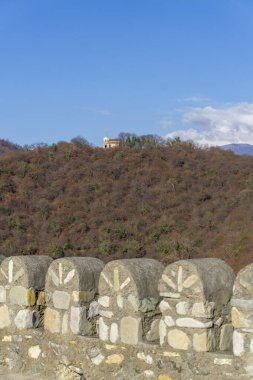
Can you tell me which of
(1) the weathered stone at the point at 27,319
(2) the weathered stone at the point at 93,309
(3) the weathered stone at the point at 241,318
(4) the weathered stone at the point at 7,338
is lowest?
(4) the weathered stone at the point at 7,338

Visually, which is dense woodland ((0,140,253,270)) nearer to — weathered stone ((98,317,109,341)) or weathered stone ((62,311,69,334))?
weathered stone ((62,311,69,334))

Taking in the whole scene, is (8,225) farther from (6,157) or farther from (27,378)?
(27,378)

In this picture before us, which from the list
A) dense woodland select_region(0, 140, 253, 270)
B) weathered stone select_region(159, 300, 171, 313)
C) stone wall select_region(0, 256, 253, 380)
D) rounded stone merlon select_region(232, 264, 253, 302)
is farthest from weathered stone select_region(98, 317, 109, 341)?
dense woodland select_region(0, 140, 253, 270)

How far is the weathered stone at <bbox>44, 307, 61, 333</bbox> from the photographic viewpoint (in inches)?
217

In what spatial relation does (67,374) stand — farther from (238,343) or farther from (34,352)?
(238,343)

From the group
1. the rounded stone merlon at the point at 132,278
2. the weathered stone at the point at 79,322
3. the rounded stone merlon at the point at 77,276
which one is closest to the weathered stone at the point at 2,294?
the rounded stone merlon at the point at 77,276

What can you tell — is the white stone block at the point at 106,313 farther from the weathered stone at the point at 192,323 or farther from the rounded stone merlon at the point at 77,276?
the weathered stone at the point at 192,323

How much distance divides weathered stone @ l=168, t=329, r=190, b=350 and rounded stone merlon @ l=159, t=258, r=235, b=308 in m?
0.29

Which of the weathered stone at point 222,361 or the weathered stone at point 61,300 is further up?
the weathered stone at point 61,300

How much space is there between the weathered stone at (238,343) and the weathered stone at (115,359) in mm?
1089

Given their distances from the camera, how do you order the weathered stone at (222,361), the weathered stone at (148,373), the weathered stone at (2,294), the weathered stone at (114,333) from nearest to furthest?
1. the weathered stone at (222,361)
2. the weathered stone at (148,373)
3. the weathered stone at (114,333)
4. the weathered stone at (2,294)

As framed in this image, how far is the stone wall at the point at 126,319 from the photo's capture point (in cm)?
447

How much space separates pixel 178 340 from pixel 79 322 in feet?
3.48

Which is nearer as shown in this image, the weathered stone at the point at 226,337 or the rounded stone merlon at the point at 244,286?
the rounded stone merlon at the point at 244,286
